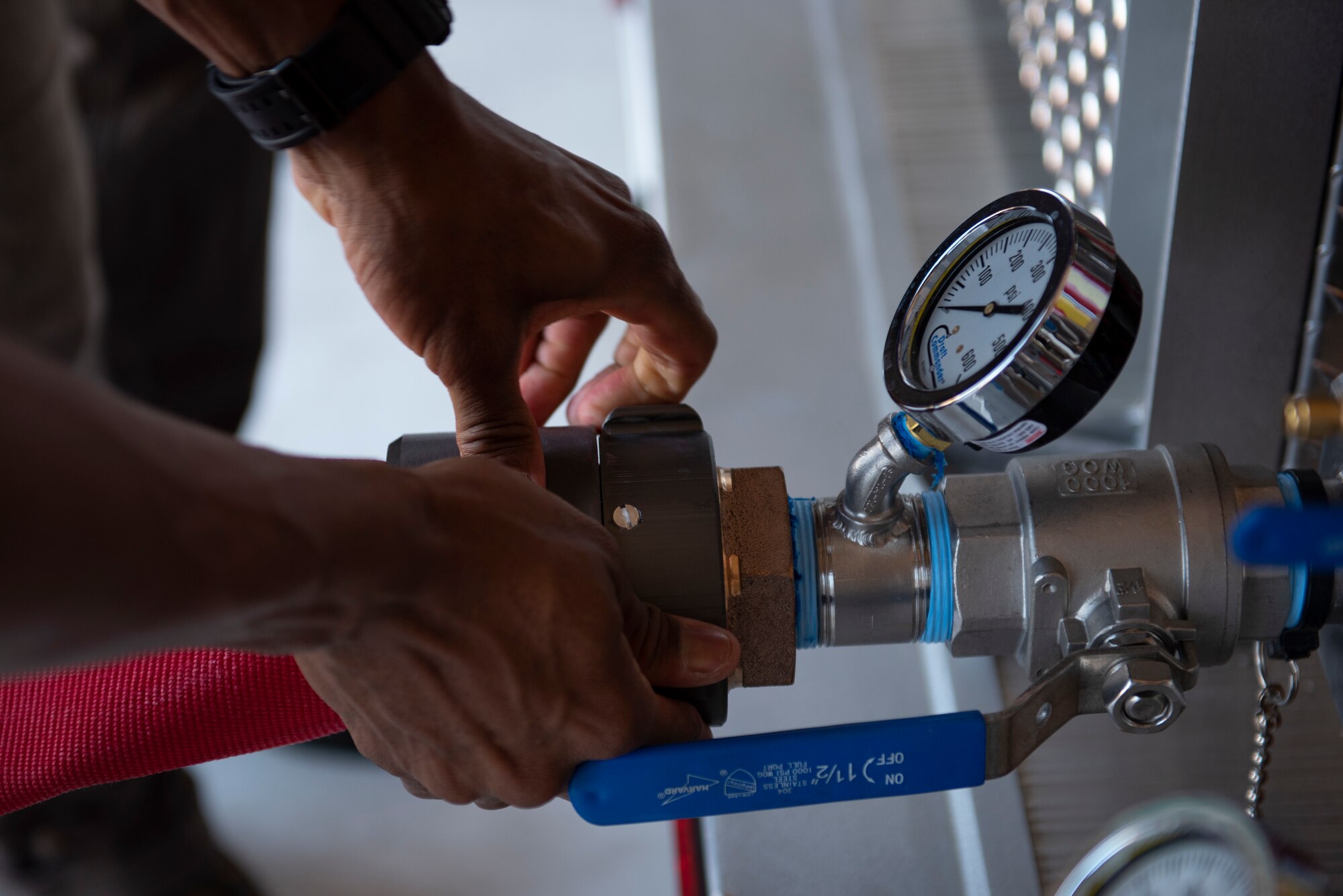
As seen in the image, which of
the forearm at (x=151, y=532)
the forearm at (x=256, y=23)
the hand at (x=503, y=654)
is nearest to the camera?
the forearm at (x=151, y=532)

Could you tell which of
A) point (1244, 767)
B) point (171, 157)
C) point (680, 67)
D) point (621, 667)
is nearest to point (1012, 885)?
point (1244, 767)

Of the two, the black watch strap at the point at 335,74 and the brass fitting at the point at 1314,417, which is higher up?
the black watch strap at the point at 335,74

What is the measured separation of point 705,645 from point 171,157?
1.16 meters

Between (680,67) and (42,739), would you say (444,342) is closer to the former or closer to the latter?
(42,739)

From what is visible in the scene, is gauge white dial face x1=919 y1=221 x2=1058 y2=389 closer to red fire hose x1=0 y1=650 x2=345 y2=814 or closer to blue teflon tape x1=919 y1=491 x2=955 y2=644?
blue teflon tape x1=919 y1=491 x2=955 y2=644

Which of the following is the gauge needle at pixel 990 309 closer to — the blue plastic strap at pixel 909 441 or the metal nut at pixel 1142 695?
the blue plastic strap at pixel 909 441

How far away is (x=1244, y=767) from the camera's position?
64 centimetres

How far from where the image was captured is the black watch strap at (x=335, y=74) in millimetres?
659

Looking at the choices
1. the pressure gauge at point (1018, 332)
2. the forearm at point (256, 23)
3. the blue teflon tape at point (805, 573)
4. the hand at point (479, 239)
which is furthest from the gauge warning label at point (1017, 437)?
the forearm at point (256, 23)

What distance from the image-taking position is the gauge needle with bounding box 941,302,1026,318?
19.6 inches

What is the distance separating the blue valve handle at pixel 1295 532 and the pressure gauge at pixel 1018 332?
11cm

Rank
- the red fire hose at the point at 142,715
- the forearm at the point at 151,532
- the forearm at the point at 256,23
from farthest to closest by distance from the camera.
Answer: the forearm at the point at 256,23 < the red fire hose at the point at 142,715 < the forearm at the point at 151,532

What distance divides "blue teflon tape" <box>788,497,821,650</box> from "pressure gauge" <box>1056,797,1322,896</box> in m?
0.17

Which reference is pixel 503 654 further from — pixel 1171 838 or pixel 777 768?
pixel 1171 838
